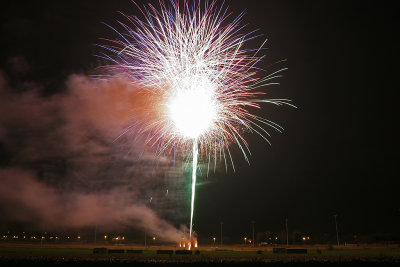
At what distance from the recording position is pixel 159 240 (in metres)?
114

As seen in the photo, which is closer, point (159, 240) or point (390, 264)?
point (390, 264)

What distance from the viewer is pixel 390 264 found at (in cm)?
2528

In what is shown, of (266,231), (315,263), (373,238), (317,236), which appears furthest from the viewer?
(266,231)

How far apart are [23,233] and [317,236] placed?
11043cm

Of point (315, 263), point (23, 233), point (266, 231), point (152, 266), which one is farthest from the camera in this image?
point (23, 233)

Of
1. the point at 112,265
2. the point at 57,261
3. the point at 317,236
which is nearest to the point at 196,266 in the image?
the point at 112,265

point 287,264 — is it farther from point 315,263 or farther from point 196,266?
point 196,266

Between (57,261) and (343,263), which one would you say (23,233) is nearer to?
(57,261)

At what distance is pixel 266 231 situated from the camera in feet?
406

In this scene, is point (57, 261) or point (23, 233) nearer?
point (57, 261)

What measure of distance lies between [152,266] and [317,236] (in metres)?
101

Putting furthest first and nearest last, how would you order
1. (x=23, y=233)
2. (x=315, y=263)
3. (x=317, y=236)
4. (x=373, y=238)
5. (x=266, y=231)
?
(x=23, y=233) → (x=266, y=231) → (x=317, y=236) → (x=373, y=238) → (x=315, y=263)

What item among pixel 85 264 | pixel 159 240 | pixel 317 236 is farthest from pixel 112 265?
pixel 317 236

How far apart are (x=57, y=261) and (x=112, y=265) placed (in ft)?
14.1
